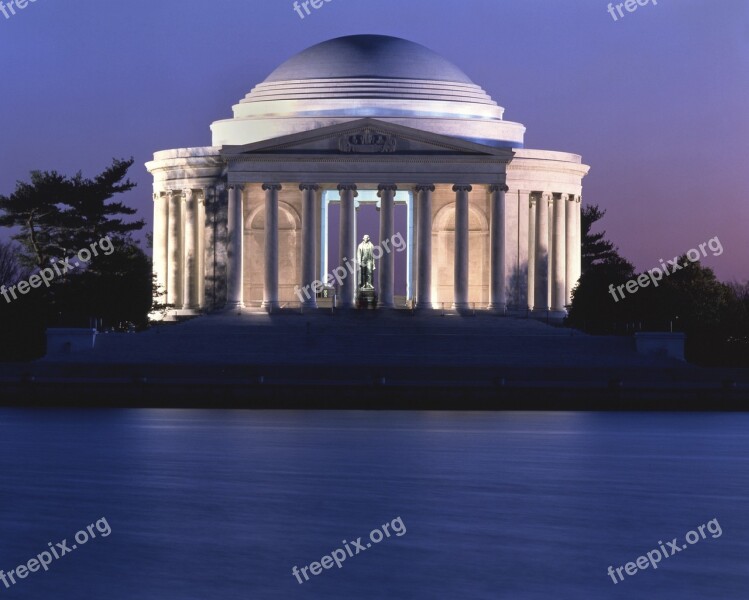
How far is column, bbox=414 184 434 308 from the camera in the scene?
10812 cm

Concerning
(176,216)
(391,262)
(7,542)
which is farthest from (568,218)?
(7,542)

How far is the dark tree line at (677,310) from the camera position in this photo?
9406 cm

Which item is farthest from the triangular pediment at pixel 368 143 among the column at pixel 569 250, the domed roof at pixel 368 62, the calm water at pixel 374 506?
the calm water at pixel 374 506

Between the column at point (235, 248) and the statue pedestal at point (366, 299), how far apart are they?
275 inches

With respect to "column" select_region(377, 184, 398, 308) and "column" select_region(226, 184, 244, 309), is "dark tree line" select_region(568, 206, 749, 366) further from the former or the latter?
"column" select_region(226, 184, 244, 309)

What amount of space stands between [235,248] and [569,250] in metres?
23.4

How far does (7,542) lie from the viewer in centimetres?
3509

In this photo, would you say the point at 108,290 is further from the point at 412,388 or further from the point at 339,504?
the point at 339,504

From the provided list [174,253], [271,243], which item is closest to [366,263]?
[271,243]

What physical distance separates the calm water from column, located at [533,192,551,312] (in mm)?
55952

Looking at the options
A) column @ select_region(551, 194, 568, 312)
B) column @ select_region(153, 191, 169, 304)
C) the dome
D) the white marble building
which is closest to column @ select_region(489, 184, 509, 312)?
the white marble building

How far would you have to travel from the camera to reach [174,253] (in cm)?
11888

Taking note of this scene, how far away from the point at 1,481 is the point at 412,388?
2848cm

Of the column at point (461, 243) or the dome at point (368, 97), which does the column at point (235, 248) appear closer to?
the dome at point (368, 97)
